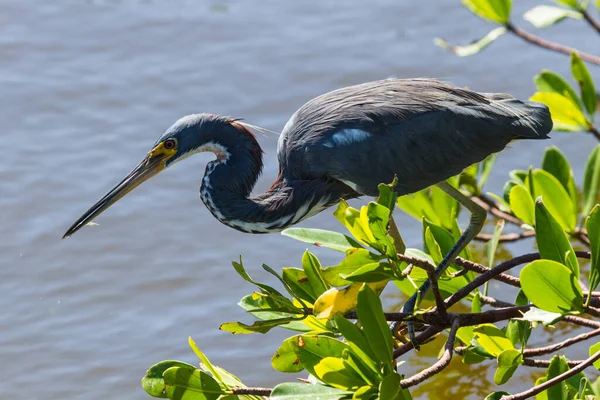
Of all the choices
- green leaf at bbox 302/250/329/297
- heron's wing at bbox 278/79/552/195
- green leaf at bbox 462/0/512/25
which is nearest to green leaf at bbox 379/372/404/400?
green leaf at bbox 302/250/329/297

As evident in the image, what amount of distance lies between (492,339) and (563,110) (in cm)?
203

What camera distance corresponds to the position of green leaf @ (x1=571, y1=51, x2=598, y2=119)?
186 inches

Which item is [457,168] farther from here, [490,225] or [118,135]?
[118,135]

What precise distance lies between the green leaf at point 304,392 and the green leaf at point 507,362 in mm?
475

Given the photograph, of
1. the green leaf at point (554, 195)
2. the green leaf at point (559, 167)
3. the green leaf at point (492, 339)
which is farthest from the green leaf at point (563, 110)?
the green leaf at point (492, 339)

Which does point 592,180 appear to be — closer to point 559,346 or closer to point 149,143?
point 559,346

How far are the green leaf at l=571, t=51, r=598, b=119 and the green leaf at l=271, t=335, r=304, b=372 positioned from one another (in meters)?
2.31

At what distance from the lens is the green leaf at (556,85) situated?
4773mm

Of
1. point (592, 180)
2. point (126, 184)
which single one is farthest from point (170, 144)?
point (592, 180)

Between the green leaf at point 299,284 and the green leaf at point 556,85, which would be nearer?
the green leaf at point 299,284

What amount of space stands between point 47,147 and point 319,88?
209 cm

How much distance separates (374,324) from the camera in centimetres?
269

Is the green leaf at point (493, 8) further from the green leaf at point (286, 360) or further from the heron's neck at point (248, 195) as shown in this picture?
the green leaf at point (286, 360)

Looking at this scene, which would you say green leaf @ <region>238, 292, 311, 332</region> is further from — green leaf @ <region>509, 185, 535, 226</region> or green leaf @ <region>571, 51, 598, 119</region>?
green leaf @ <region>571, 51, 598, 119</region>
